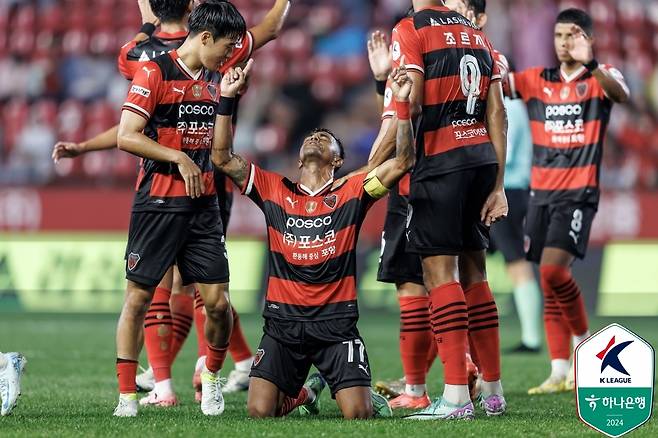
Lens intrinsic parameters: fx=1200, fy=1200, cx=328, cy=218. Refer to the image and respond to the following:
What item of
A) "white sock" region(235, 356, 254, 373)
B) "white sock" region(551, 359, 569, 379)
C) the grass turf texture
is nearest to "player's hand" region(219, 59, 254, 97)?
the grass turf texture

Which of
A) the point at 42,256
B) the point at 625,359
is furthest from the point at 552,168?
the point at 42,256

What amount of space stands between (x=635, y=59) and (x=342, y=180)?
515 inches

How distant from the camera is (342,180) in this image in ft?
20.8

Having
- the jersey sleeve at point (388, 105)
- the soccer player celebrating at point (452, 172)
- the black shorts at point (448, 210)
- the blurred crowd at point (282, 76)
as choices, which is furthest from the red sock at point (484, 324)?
the blurred crowd at point (282, 76)

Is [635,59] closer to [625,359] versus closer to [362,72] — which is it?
[362,72]

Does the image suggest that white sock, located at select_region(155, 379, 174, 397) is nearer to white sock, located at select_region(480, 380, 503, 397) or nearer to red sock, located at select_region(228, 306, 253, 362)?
red sock, located at select_region(228, 306, 253, 362)

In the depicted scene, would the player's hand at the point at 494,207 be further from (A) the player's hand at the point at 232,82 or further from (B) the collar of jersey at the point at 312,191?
(A) the player's hand at the point at 232,82

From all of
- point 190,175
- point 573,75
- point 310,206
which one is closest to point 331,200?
point 310,206

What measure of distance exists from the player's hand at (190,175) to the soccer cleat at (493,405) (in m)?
1.82

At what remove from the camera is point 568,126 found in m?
8.24

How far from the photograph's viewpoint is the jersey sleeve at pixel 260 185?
631 cm

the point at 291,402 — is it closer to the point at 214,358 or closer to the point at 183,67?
the point at 214,358

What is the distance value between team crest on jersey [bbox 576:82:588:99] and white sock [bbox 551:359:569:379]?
1804 millimetres

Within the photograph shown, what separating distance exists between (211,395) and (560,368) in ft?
8.86
